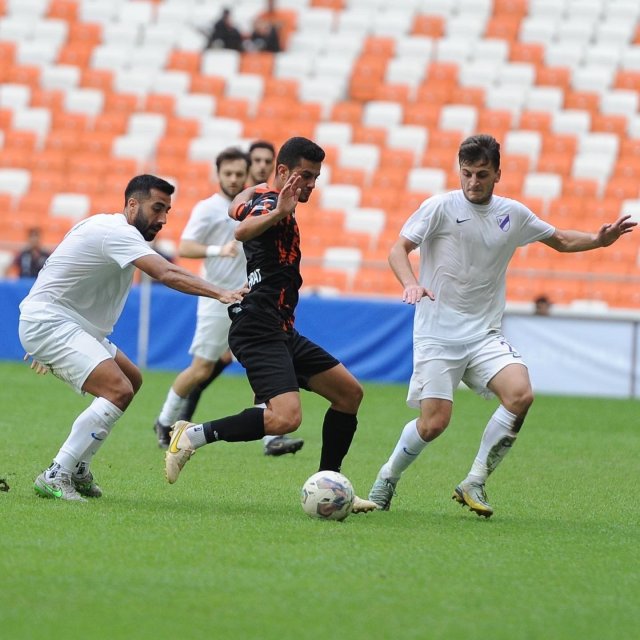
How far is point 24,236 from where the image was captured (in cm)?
2308

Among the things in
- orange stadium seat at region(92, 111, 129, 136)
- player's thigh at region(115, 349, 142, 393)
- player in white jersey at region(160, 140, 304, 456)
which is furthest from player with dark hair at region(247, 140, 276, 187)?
orange stadium seat at region(92, 111, 129, 136)

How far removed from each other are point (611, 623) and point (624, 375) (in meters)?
13.1

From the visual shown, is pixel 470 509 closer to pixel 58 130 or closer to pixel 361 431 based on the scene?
pixel 361 431

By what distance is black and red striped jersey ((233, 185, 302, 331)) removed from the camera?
7430 mm

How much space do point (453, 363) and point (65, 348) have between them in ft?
7.43

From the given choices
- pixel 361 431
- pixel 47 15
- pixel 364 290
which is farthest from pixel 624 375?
pixel 47 15

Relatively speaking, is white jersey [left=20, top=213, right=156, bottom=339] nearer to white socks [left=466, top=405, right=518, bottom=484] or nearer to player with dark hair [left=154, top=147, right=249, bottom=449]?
white socks [left=466, top=405, right=518, bottom=484]

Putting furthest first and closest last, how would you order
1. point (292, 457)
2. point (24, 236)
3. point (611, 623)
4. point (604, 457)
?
1. point (24, 236)
2. point (604, 457)
3. point (292, 457)
4. point (611, 623)

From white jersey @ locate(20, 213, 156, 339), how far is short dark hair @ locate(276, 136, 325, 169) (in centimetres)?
95

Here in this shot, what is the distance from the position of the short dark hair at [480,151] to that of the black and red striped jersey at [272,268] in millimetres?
1037

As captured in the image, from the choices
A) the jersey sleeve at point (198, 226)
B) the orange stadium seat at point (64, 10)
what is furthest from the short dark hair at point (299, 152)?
the orange stadium seat at point (64, 10)

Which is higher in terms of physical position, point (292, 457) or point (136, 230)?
point (136, 230)

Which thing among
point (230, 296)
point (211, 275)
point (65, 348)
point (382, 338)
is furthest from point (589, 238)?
point (382, 338)

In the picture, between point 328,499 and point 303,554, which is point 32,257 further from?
point 303,554
